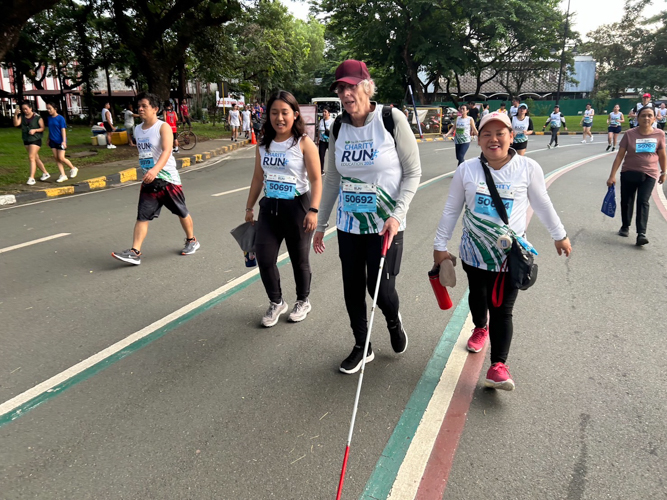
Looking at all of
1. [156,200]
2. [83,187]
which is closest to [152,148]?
[156,200]

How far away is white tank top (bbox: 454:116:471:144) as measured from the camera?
12.1 meters

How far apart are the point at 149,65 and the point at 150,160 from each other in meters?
14.8

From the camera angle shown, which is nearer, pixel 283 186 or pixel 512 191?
pixel 512 191

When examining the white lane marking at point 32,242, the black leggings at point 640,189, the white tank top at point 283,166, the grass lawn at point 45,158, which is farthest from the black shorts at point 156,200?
the grass lawn at point 45,158

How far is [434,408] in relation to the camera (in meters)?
2.89

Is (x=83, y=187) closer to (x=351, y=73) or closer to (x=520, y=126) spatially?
(x=351, y=73)

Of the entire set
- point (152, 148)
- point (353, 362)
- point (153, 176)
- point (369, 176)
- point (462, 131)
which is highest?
point (462, 131)

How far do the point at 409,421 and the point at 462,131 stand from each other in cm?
1068

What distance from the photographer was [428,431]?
2.69 m

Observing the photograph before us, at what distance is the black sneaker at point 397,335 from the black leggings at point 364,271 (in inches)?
2.7

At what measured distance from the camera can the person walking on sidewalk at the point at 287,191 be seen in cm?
373

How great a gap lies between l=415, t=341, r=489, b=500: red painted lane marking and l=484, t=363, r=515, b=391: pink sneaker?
142 millimetres

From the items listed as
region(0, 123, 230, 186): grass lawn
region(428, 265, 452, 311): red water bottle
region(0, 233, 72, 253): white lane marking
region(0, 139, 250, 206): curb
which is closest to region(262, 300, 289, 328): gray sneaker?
region(428, 265, 452, 311): red water bottle

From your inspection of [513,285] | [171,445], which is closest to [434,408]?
[513,285]
